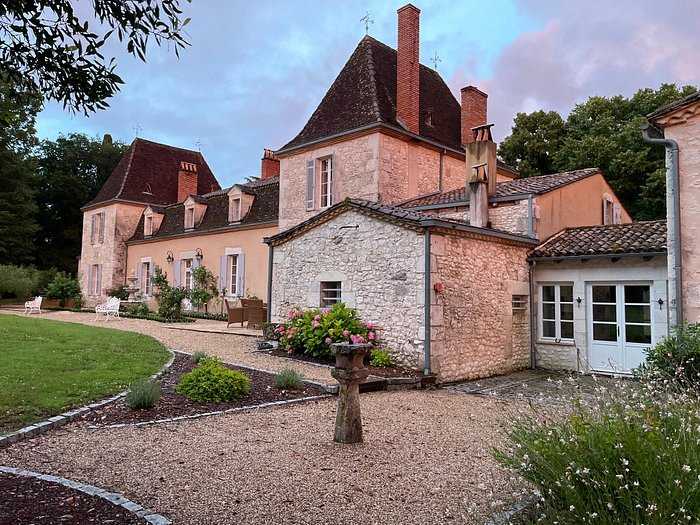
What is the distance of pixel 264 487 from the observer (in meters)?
3.97

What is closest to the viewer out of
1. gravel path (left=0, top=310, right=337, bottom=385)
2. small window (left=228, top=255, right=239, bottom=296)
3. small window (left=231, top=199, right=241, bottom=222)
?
gravel path (left=0, top=310, right=337, bottom=385)

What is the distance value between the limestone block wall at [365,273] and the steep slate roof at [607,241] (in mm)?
3545

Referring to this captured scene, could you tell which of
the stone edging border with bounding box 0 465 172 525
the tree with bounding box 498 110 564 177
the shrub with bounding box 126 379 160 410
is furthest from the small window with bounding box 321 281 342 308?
the tree with bounding box 498 110 564 177

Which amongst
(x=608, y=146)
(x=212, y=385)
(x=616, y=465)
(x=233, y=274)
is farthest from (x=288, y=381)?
(x=608, y=146)

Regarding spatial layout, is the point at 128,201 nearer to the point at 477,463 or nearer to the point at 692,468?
the point at 477,463

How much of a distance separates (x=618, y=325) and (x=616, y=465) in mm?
8470

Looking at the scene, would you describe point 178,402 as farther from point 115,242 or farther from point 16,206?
point 16,206

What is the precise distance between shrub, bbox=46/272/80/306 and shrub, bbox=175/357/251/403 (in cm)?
2163

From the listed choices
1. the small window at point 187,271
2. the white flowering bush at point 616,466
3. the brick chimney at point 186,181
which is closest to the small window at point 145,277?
the small window at point 187,271

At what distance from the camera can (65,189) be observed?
123ft

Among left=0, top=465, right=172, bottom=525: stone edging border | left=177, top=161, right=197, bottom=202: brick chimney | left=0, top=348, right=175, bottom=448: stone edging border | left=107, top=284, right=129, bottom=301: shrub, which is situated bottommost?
left=0, top=465, right=172, bottom=525: stone edging border

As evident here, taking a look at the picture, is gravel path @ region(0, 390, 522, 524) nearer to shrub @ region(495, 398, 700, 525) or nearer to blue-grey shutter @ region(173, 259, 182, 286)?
shrub @ region(495, 398, 700, 525)

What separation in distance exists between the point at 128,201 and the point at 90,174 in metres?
16.5

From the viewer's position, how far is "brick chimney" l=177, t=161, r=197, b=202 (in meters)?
26.9
